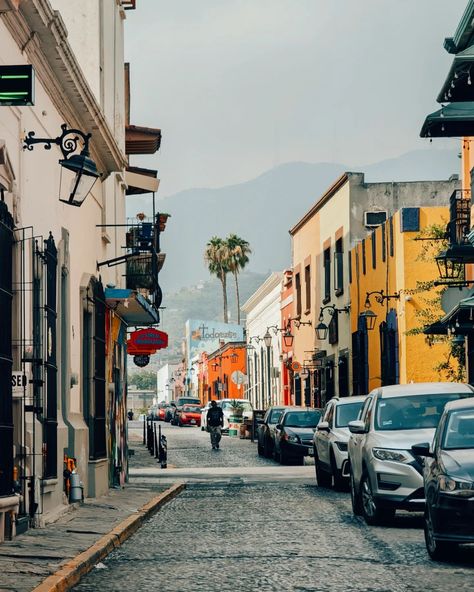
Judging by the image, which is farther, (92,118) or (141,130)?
(141,130)

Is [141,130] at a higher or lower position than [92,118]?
higher

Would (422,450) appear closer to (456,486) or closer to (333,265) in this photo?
Answer: (456,486)

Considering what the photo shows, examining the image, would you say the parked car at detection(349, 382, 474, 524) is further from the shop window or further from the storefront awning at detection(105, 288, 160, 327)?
the shop window

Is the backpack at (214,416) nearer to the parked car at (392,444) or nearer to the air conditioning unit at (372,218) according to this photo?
the air conditioning unit at (372,218)

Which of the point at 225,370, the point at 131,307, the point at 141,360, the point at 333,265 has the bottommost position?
the point at 141,360

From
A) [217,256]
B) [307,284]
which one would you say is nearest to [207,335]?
[217,256]

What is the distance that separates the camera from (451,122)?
87.8ft

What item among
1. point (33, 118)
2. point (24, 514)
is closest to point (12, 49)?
point (33, 118)

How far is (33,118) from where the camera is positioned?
672 inches

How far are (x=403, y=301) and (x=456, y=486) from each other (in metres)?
27.5

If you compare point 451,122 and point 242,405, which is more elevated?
point 451,122

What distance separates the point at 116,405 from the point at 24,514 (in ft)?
38.5

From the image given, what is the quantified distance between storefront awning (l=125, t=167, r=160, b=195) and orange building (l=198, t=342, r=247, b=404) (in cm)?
5614

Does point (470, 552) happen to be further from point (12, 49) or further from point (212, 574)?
point (12, 49)
